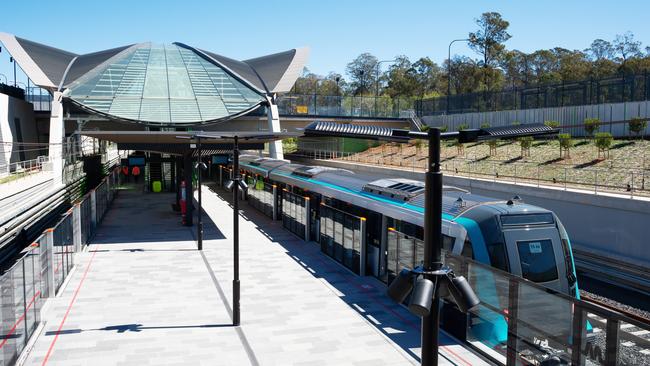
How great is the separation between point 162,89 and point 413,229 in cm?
3900

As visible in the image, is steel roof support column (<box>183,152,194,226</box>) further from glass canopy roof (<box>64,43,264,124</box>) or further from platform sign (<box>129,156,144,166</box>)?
glass canopy roof (<box>64,43,264,124</box>)

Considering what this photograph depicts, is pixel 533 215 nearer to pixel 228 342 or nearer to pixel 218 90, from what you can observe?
pixel 228 342

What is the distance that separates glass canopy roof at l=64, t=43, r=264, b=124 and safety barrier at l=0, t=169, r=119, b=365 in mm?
24405

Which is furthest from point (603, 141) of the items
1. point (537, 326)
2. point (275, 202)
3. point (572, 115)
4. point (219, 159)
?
point (537, 326)

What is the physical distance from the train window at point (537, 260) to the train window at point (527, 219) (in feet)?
1.44

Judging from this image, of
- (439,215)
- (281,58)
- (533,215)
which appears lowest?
(533,215)

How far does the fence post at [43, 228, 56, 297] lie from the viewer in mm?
15398

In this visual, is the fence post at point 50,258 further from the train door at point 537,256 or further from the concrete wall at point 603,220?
the concrete wall at point 603,220

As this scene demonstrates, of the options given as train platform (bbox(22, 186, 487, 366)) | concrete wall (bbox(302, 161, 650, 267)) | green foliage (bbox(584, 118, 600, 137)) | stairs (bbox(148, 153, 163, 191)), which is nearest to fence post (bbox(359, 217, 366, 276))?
train platform (bbox(22, 186, 487, 366))

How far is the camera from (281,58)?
62094mm

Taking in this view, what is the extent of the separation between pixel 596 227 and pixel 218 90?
35.4m

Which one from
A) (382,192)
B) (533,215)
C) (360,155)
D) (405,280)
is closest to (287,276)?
(382,192)

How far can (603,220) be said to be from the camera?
23.9 metres

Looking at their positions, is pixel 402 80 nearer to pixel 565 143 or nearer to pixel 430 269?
pixel 565 143
